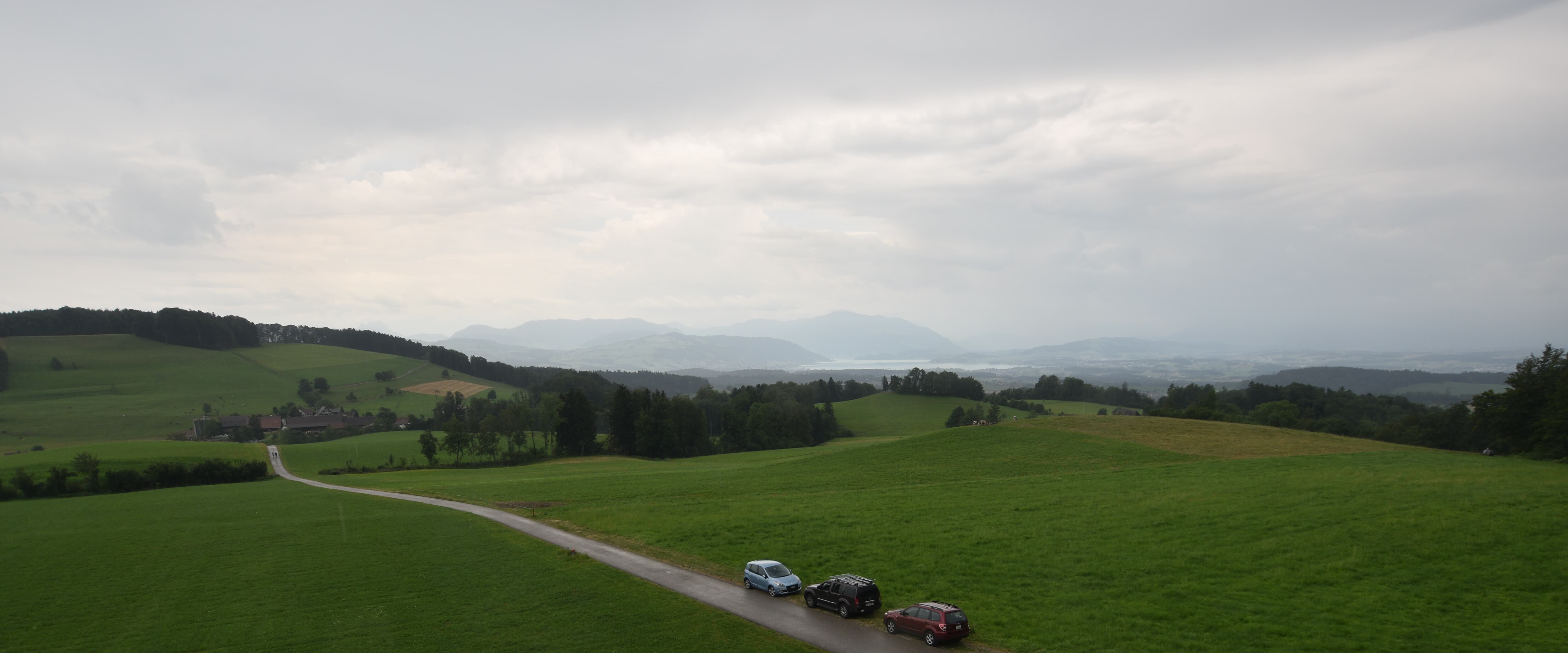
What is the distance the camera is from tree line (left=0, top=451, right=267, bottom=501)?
61.0 m

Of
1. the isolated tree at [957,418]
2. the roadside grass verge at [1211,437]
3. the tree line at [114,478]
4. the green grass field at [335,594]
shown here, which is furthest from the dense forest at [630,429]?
the green grass field at [335,594]

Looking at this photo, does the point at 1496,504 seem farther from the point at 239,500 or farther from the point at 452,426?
the point at 452,426

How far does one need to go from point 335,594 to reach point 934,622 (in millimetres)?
21803

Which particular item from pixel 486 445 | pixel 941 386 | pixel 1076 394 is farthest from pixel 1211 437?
pixel 1076 394

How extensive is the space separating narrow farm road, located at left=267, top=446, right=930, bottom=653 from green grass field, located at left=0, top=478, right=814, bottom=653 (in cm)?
62

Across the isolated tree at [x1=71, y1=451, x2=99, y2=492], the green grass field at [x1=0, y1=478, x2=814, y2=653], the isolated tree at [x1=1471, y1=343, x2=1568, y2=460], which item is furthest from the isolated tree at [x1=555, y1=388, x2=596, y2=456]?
the isolated tree at [x1=1471, y1=343, x2=1568, y2=460]

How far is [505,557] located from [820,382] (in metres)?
143

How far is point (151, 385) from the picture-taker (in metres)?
144

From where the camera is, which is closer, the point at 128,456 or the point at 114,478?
the point at 114,478

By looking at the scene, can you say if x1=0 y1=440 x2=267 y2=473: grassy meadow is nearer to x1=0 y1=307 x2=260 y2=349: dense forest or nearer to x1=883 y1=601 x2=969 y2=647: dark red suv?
x1=883 y1=601 x2=969 y2=647: dark red suv

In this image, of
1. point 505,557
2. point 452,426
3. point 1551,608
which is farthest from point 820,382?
point 1551,608

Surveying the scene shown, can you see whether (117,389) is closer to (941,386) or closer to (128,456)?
(128,456)

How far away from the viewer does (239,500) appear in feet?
172

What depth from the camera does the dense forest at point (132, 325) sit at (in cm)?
16975
